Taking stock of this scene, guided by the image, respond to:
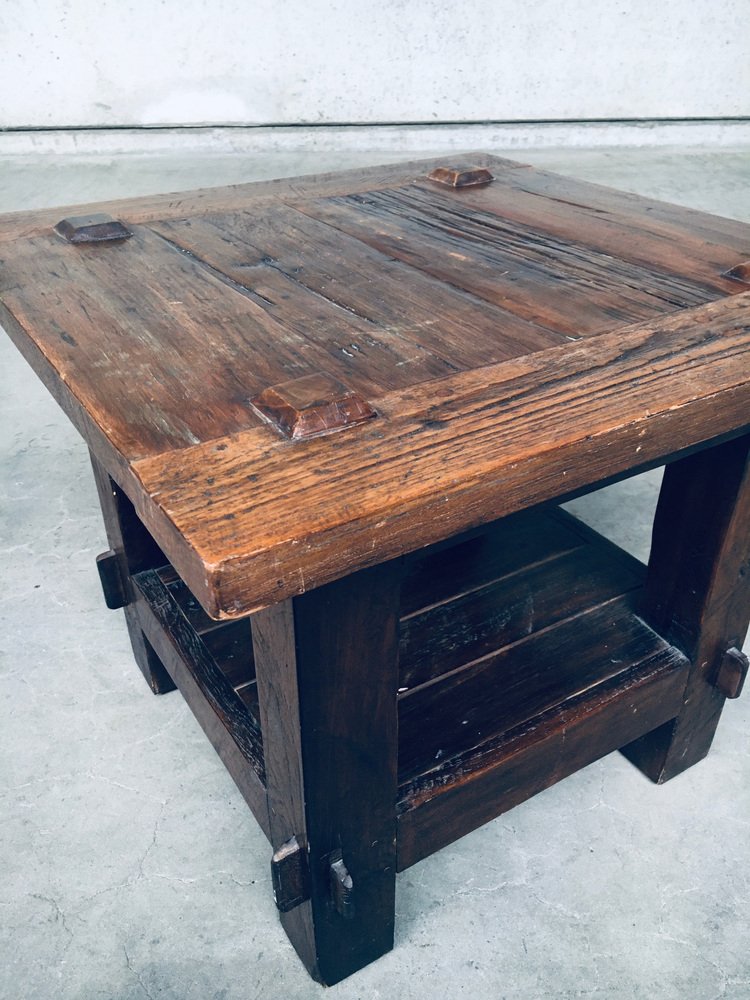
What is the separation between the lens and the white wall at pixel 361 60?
13.7ft

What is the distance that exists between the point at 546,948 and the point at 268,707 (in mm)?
473

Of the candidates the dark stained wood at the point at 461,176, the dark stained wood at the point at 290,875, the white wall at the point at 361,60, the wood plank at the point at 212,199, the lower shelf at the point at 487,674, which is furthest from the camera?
the white wall at the point at 361,60

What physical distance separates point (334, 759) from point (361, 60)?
14.0 feet

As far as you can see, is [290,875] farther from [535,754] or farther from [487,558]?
[487,558]

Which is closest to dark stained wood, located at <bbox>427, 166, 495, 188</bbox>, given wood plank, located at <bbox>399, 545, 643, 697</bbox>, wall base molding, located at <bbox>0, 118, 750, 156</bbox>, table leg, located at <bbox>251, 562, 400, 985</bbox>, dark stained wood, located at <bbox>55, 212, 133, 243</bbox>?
dark stained wood, located at <bbox>55, 212, 133, 243</bbox>

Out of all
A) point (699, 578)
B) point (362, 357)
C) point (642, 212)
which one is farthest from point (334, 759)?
point (642, 212)

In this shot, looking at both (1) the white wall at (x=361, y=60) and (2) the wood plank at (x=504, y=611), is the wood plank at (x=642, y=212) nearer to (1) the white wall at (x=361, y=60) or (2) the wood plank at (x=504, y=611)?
(2) the wood plank at (x=504, y=611)

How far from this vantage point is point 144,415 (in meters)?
0.79

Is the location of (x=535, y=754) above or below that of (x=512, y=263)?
below

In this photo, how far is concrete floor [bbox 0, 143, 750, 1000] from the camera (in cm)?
100

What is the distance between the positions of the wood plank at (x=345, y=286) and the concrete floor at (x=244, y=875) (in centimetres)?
67

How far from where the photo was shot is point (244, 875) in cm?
112

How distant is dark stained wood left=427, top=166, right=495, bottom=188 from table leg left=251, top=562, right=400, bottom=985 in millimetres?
999

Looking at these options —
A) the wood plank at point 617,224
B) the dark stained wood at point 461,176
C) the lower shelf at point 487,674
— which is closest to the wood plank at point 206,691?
the lower shelf at point 487,674
